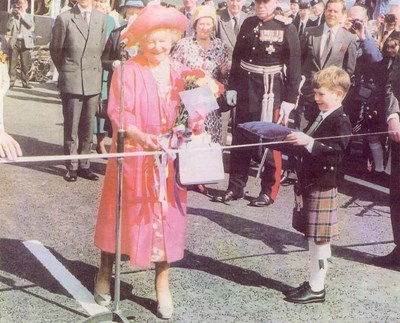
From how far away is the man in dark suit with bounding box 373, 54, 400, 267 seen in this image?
11.5ft

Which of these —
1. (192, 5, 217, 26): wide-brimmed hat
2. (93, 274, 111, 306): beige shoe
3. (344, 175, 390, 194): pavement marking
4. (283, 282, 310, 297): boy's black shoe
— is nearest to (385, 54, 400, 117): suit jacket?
(283, 282, 310, 297): boy's black shoe

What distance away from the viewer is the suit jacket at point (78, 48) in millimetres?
4582

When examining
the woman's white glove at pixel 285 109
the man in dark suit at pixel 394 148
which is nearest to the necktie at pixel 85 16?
the woman's white glove at pixel 285 109

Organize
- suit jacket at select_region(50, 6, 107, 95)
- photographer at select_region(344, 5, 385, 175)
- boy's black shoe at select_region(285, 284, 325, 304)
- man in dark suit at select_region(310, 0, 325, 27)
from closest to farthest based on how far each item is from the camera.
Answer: boy's black shoe at select_region(285, 284, 325, 304) → suit jacket at select_region(50, 6, 107, 95) → man in dark suit at select_region(310, 0, 325, 27) → photographer at select_region(344, 5, 385, 175)

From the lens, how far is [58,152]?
235 inches

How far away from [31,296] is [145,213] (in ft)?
2.28

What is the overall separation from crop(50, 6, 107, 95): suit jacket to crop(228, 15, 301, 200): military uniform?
94cm

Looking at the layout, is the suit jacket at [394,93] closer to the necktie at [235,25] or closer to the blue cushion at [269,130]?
the blue cushion at [269,130]

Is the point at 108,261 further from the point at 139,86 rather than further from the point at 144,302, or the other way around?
the point at 139,86

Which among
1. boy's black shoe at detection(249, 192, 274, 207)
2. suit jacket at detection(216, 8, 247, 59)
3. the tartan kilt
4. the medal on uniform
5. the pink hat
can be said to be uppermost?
the pink hat

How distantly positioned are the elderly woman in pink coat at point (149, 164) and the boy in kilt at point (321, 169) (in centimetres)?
56

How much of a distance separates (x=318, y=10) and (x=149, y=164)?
3.39 meters

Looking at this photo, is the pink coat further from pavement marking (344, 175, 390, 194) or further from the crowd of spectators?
pavement marking (344, 175, 390, 194)

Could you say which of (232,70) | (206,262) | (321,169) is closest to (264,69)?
(232,70)
